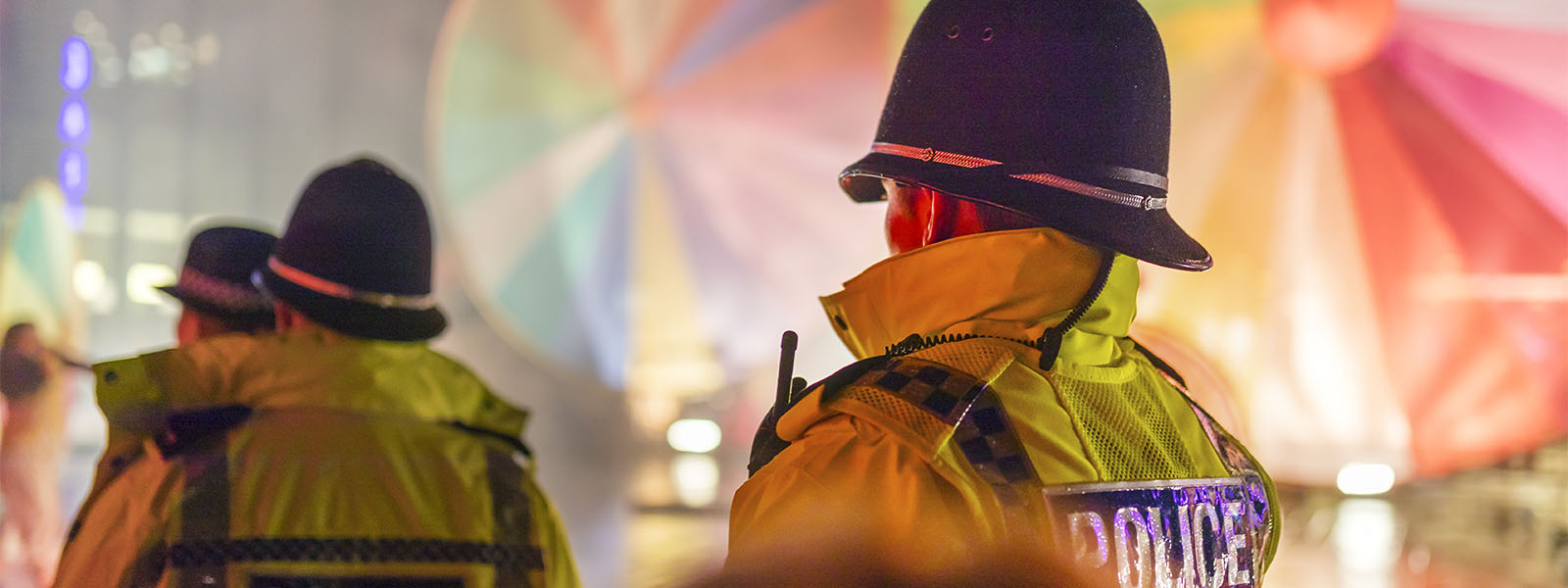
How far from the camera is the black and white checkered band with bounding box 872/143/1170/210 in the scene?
959 millimetres

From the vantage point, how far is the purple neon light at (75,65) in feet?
18.6

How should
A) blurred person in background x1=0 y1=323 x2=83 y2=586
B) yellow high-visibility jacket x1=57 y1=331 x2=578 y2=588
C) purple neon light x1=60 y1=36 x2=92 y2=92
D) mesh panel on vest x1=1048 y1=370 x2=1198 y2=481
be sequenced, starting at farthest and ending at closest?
purple neon light x1=60 y1=36 x2=92 y2=92, blurred person in background x1=0 y1=323 x2=83 y2=586, yellow high-visibility jacket x1=57 y1=331 x2=578 y2=588, mesh panel on vest x1=1048 y1=370 x2=1198 y2=481

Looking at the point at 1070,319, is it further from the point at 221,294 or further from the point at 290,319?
the point at 221,294

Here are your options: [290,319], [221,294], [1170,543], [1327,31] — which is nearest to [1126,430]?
[1170,543]

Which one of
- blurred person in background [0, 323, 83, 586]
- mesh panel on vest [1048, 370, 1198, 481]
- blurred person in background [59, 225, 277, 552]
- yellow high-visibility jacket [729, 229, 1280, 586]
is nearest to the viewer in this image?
yellow high-visibility jacket [729, 229, 1280, 586]

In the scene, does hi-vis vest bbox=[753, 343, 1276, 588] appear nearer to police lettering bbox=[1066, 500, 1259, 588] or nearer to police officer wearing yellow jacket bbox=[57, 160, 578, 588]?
police lettering bbox=[1066, 500, 1259, 588]

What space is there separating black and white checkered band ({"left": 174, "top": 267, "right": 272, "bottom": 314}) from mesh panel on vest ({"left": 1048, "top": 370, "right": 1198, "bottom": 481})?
1560mm

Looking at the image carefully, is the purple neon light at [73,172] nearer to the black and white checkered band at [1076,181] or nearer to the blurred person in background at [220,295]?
the blurred person in background at [220,295]

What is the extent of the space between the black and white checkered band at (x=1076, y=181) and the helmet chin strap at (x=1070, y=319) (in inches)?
2.0

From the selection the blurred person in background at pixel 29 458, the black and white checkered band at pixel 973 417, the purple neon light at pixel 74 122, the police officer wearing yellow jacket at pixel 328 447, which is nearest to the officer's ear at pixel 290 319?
the police officer wearing yellow jacket at pixel 328 447

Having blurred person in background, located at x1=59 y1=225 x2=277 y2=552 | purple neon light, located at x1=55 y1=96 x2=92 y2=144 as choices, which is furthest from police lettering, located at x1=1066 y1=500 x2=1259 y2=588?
purple neon light, located at x1=55 y1=96 x2=92 y2=144

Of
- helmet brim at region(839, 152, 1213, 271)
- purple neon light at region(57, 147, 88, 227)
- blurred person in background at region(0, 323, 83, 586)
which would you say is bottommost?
blurred person in background at region(0, 323, 83, 586)

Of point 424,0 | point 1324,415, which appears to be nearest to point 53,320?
point 424,0

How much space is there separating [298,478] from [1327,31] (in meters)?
6.28
